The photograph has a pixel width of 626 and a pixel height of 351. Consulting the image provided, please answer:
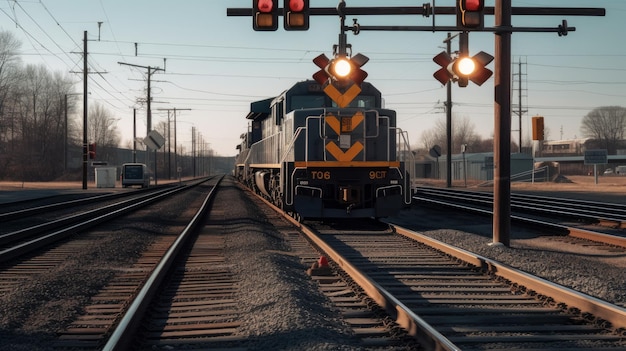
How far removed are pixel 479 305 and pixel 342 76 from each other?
6.42 metres

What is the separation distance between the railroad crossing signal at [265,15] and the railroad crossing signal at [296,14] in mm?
181

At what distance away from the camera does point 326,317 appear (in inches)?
212

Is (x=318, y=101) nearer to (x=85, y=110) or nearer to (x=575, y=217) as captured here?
(x=575, y=217)

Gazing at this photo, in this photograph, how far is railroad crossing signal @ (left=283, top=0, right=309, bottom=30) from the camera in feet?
35.7

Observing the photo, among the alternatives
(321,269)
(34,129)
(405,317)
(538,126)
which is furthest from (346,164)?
(34,129)

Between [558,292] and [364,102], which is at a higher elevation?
[364,102]

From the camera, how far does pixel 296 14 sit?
10922mm

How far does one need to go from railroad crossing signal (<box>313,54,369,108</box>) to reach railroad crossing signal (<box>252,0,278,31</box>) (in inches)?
54.1

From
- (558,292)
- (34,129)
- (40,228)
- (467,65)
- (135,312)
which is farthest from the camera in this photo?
(34,129)

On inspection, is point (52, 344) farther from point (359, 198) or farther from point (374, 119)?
point (374, 119)

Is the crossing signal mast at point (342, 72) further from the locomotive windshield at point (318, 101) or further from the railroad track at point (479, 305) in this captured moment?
the railroad track at point (479, 305)

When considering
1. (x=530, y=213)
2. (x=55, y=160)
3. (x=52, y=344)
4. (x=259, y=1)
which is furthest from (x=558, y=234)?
(x=55, y=160)

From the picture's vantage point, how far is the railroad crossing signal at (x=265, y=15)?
35.6 ft

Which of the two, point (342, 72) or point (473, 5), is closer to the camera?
point (473, 5)
